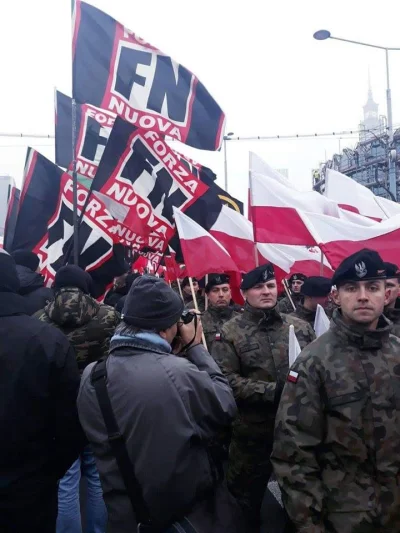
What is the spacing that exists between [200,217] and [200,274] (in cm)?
93

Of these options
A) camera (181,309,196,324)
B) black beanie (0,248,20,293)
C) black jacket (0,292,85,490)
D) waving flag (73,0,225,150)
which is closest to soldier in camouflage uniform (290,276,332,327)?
waving flag (73,0,225,150)

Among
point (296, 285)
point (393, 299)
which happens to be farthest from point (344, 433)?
point (296, 285)

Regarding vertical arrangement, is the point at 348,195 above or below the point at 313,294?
above

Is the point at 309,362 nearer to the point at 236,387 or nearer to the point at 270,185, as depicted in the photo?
the point at 236,387

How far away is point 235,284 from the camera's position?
6316 mm

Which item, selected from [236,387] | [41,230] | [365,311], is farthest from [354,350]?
[41,230]

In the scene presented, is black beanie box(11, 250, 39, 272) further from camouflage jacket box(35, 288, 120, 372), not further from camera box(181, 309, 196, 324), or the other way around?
camera box(181, 309, 196, 324)

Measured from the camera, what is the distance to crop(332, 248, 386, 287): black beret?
104 inches

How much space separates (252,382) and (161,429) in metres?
1.57

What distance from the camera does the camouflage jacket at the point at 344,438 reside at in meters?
2.29

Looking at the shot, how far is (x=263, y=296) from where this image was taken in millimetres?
3938

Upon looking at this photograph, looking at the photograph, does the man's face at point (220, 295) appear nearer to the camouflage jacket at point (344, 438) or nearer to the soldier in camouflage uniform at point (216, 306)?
the soldier in camouflage uniform at point (216, 306)

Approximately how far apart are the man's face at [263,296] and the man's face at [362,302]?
1271 mm

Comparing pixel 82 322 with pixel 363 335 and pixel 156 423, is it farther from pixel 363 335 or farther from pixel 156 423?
pixel 363 335
